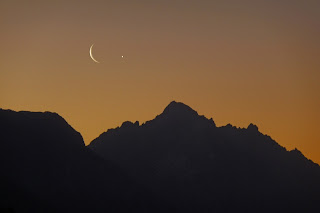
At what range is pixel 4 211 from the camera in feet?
396
